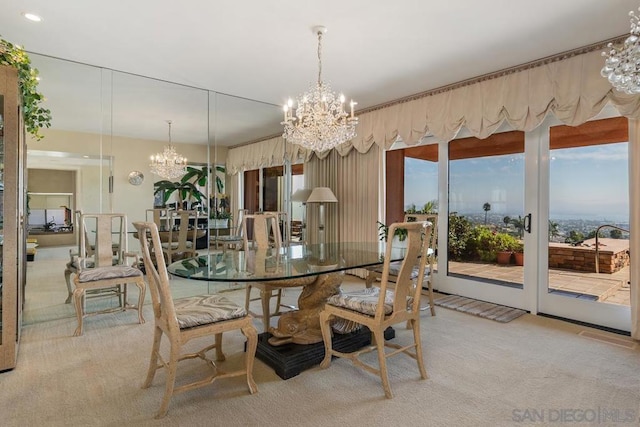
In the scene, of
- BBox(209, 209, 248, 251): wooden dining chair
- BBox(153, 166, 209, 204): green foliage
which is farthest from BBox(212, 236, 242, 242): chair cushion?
BBox(153, 166, 209, 204): green foliage

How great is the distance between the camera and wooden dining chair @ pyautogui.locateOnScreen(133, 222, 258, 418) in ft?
6.31

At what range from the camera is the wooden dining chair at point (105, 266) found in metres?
3.29

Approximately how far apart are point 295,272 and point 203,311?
0.60 meters

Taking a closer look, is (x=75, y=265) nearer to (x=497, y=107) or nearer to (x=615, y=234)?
(x=497, y=107)

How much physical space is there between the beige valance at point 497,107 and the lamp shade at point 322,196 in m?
0.71

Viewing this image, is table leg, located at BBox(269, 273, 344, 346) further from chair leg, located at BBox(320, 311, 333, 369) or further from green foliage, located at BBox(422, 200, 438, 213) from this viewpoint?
green foliage, located at BBox(422, 200, 438, 213)

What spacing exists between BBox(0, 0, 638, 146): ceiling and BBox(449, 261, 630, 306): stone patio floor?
7.10 feet

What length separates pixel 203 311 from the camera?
2.12 meters

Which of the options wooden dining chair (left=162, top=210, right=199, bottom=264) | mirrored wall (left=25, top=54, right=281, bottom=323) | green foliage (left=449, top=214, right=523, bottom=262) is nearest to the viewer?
mirrored wall (left=25, top=54, right=281, bottom=323)

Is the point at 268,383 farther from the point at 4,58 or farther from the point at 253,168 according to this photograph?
the point at 253,168

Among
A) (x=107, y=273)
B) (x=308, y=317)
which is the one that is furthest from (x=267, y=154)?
(x=308, y=317)

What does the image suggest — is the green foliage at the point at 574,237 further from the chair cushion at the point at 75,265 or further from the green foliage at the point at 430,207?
the chair cushion at the point at 75,265

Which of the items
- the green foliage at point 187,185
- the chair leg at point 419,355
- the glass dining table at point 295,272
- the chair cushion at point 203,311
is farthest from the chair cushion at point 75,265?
the chair leg at point 419,355

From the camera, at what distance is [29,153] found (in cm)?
367
